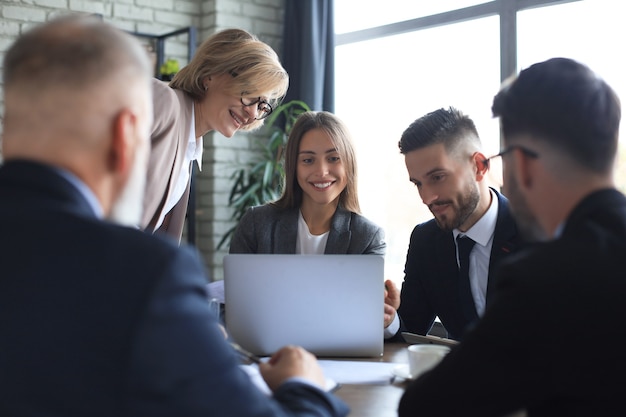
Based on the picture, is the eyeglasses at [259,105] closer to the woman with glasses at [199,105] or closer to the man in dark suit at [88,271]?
the woman with glasses at [199,105]

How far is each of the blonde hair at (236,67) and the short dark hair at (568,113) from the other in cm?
151

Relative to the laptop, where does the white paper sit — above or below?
below

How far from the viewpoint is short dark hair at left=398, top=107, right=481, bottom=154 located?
2367mm

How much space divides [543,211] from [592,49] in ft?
8.82

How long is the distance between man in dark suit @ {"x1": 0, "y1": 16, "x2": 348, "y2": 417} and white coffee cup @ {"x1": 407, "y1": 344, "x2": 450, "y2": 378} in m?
0.68

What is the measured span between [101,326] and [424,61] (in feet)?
12.3

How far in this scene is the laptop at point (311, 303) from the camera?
1.91m

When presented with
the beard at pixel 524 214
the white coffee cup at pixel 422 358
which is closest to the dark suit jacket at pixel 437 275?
the white coffee cup at pixel 422 358

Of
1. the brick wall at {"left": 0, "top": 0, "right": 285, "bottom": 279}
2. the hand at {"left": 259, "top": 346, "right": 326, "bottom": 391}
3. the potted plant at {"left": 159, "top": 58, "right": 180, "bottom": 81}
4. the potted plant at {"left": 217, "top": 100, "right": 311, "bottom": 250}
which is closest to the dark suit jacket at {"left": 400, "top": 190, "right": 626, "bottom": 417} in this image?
the hand at {"left": 259, "top": 346, "right": 326, "bottom": 391}

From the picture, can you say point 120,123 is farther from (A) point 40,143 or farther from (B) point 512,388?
(B) point 512,388

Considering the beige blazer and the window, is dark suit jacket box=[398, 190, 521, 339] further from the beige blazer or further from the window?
the window

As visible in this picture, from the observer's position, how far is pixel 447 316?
93.0 inches

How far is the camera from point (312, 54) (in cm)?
472

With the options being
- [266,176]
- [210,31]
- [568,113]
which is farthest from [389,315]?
[210,31]
